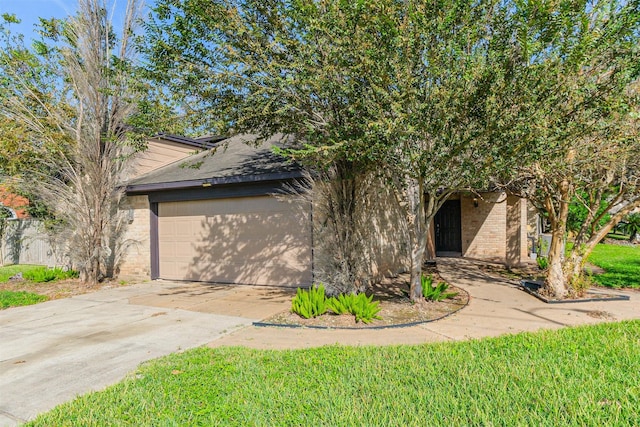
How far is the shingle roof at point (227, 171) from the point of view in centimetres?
826

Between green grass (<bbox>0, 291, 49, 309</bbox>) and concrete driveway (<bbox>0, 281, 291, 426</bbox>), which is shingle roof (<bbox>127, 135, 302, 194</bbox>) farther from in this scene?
green grass (<bbox>0, 291, 49, 309</bbox>)

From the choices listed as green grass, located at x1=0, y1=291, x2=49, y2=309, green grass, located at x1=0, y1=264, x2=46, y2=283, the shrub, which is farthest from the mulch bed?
A: green grass, located at x1=0, y1=264, x2=46, y2=283

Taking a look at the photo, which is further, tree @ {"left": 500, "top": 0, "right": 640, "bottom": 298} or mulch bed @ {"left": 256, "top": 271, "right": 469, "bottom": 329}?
mulch bed @ {"left": 256, "top": 271, "right": 469, "bottom": 329}

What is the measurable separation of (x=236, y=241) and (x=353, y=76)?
5.69 metres

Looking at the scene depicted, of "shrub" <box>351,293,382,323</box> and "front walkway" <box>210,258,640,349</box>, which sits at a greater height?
"shrub" <box>351,293,382,323</box>

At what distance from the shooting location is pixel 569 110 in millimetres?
4828

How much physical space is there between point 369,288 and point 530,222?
813 cm

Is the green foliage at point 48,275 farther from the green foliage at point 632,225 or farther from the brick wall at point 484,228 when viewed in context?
the green foliage at point 632,225

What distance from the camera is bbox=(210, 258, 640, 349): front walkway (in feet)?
16.6

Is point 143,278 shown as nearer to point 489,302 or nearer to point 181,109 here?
point 181,109

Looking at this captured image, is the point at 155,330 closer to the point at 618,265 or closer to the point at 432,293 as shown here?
the point at 432,293

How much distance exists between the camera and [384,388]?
3.38 meters

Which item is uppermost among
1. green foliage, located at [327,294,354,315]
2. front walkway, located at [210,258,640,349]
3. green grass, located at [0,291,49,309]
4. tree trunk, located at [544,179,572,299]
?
tree trunk, located at [544,179,572,299]

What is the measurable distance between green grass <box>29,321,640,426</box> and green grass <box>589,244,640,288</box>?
5.15 metres
